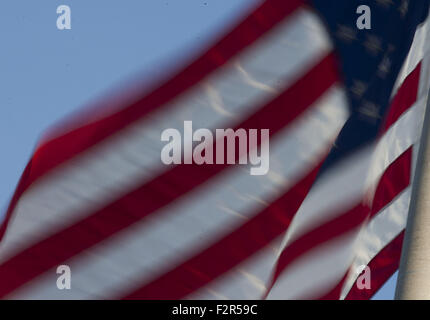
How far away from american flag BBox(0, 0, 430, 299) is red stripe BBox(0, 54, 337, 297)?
1cm

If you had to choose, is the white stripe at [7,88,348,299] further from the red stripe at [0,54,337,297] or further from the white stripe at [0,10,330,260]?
the white stripe at [0,10,330,260]

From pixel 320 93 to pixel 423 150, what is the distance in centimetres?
233

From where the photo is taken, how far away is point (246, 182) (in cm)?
1292

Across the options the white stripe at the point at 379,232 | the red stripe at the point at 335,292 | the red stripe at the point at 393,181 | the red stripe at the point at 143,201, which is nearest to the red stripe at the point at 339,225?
the red stripe at the point at 393,181

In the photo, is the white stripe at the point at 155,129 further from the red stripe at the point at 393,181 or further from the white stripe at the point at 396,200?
the red stripe at the point at 393,181

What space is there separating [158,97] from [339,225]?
2.18m

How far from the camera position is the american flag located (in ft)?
40.5

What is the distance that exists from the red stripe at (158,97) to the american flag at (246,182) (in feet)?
0.04

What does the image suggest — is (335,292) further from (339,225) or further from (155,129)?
(155,129)

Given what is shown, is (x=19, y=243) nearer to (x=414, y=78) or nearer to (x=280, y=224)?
(x=280, y=224)

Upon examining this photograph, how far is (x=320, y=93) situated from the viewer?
13258mm

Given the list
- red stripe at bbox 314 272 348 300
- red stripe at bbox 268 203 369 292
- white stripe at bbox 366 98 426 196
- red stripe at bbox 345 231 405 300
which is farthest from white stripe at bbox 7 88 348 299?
red stripe at bbox 345 231 405 300

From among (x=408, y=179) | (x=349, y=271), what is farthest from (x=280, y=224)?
(x=408, y=179)
